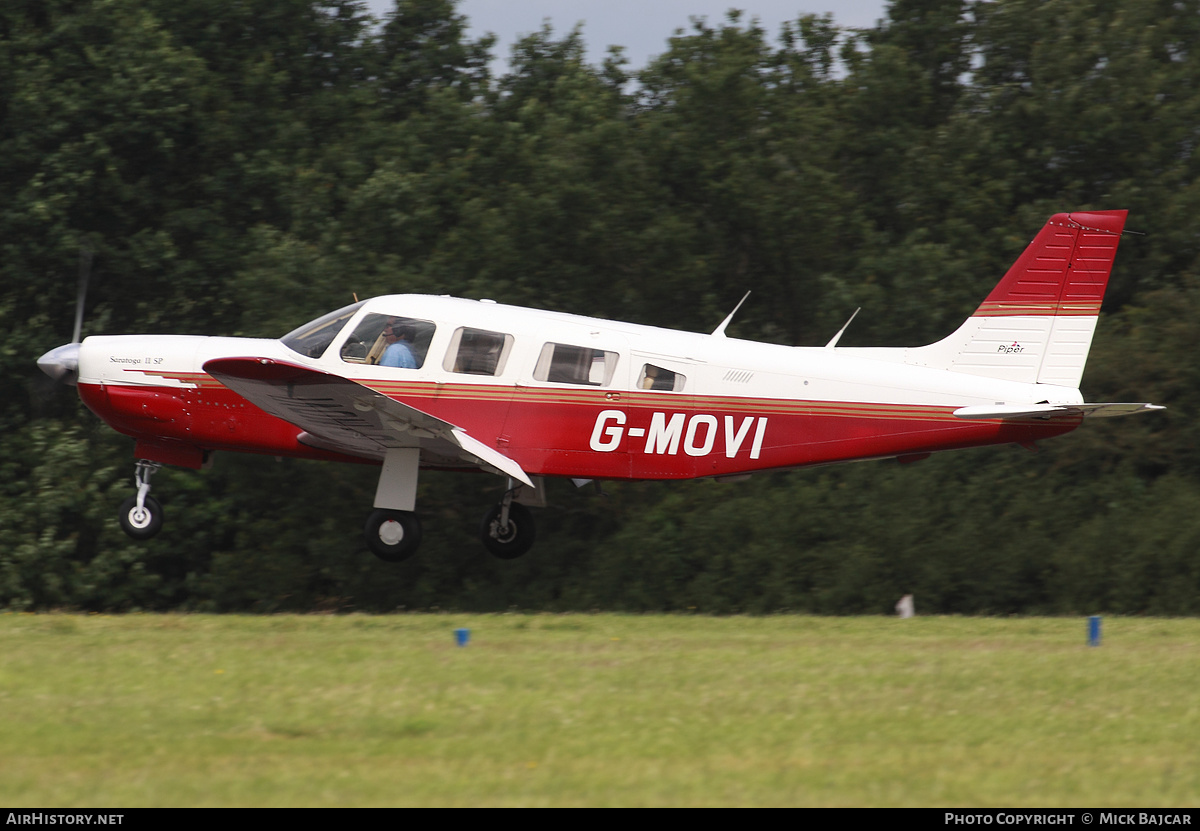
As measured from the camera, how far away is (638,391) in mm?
11641

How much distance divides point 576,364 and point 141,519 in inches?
186

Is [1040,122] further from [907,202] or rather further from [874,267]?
[874,267]

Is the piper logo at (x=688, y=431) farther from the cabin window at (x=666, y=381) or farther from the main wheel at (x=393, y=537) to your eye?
the main wheel at (x=393, y=537)

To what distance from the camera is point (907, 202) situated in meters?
20.1

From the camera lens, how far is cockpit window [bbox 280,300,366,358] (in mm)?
11805

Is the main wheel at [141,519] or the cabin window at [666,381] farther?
the main wheel at [141,519]

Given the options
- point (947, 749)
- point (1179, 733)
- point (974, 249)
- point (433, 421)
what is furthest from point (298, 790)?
point (974, 249)

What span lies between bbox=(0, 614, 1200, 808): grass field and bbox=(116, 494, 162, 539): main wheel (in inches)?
118

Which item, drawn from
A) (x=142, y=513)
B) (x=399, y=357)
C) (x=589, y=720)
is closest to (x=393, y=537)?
(x=399, y=357)

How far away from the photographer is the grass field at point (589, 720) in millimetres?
5668

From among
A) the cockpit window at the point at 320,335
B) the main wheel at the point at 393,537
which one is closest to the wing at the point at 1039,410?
the main wheel at the point at 393,537

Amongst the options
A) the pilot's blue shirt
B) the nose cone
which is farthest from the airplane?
the nose cone

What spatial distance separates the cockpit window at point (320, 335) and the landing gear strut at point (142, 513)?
7.25 feet

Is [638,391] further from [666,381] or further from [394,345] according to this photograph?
[394,345]
